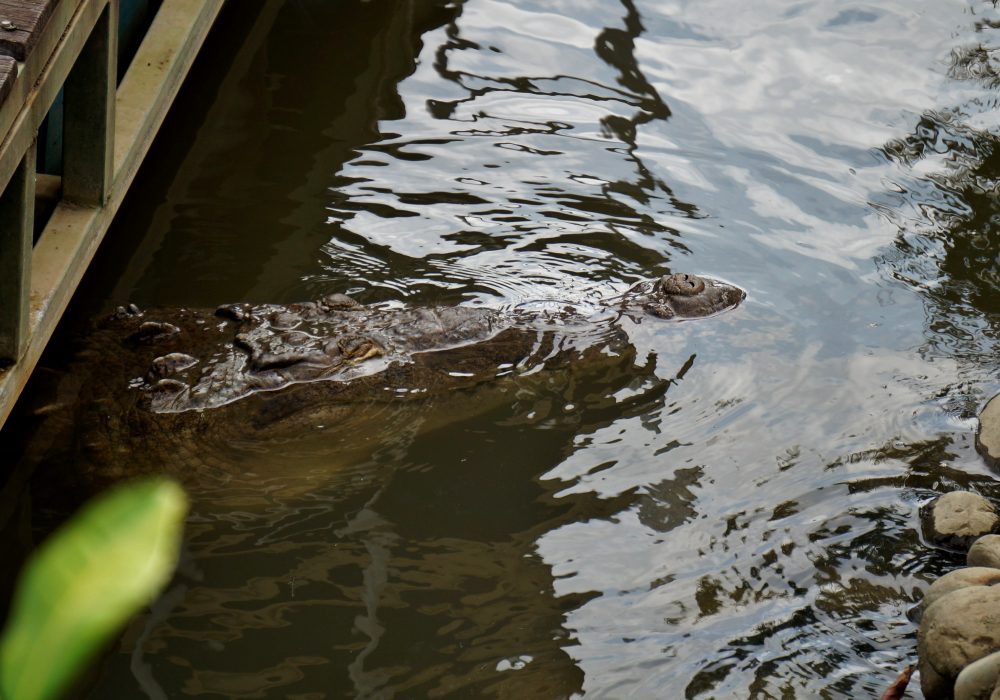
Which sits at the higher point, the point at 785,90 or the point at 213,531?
the point at 785,90

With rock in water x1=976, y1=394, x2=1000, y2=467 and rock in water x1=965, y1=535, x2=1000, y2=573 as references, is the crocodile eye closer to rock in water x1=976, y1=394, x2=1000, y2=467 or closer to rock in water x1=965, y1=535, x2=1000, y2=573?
rock in water x1=976, y1=394, x2=1000, y2=467

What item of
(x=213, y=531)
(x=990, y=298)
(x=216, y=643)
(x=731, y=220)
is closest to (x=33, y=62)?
(x=213, y=531)

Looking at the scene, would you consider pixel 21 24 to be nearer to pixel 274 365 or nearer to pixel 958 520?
pixel 274 365

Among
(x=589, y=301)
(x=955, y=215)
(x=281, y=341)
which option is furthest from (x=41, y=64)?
(x=955, y=215)

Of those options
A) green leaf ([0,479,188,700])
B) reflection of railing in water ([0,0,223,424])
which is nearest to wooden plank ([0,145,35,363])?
reflection of railing in water ([0,0,223,424])

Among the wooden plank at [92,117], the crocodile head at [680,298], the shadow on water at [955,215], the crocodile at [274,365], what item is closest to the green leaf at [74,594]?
the crocodile at [274,365]

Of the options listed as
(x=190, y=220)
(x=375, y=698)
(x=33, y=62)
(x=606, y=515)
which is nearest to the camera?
(x=375, y=698)

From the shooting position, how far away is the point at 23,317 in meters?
3.58

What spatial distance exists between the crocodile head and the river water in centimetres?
9

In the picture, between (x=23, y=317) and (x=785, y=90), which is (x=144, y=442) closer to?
(x=23, y=317)

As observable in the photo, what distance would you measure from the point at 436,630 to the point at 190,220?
3104 mm

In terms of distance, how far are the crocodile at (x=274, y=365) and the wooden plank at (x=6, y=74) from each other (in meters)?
1.35

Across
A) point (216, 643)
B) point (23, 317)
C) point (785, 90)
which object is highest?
point (785, 90)

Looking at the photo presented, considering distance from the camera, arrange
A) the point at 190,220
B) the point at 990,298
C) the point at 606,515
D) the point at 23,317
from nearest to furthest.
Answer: the point at 23,317
the point at 606,515
the point at 990,298
the point at 190,220
